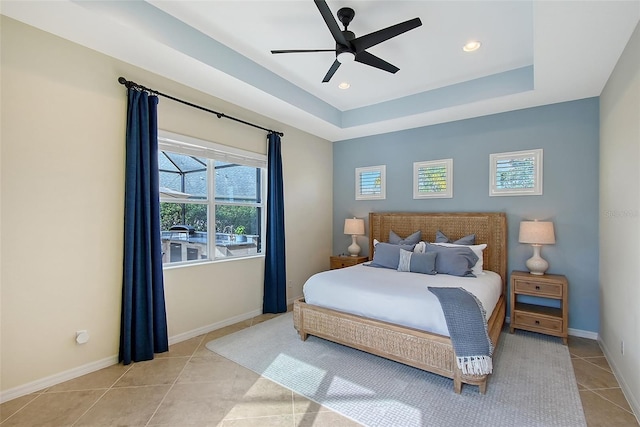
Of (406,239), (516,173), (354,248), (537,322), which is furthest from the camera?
(354,248)

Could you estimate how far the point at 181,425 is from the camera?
198 centimetres

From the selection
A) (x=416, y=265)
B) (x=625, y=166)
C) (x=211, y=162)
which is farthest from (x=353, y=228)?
(x=625, y=166)

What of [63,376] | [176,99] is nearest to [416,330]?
[63,376]

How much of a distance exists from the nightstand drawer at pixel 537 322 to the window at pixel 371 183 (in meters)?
2.47

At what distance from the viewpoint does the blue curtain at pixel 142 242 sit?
2.77 metres

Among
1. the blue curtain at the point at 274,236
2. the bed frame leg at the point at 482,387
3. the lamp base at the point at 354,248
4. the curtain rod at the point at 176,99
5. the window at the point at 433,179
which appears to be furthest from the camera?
the lamp base at the point at 354,248

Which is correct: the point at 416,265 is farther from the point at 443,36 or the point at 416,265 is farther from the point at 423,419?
the point at 443,36

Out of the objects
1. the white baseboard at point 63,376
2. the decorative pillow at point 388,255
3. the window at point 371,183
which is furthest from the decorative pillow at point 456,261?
the white baseboard at point 63,376

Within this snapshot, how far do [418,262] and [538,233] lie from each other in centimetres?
Result: 135

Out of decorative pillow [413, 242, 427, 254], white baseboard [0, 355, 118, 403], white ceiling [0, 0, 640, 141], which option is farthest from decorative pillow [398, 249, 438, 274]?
white baseboard [0, 355, 118, 403]

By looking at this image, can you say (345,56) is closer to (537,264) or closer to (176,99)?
(176,99)

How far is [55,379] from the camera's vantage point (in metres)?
2.44

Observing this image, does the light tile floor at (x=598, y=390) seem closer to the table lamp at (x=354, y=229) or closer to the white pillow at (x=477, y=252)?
the white pillow at (x=477, y=252)

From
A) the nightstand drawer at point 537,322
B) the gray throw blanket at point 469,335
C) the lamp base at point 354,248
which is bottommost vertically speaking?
the nightstand drawer at point 537,322
